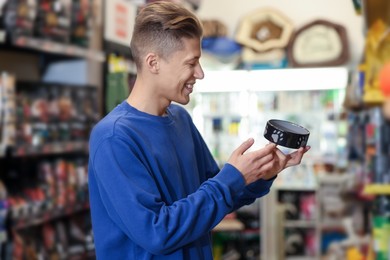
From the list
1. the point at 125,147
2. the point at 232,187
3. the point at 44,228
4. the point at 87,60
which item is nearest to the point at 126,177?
the point at 125,147

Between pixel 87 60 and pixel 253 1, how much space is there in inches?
208

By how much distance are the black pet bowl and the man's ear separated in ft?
1.00

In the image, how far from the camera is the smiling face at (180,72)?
1.56m

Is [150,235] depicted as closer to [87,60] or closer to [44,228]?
[44,228]

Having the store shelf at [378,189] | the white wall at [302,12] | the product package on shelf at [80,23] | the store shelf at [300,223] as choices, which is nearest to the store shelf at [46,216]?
the product package on shelf at [80,23]

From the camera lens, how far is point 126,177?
1.46 m

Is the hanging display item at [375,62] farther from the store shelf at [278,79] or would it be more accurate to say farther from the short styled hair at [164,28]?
the store shelf at [278,79]

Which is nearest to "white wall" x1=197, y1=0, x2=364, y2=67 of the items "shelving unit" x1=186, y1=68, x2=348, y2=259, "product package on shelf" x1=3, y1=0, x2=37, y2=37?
"shelving unit" x1=186, y1=68, x2=348, y2=259

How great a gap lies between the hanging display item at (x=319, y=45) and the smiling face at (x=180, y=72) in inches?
274

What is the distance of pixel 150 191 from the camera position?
1465mm

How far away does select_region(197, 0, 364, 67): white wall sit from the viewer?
8523 mm

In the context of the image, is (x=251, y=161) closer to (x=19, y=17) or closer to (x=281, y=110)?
(x=19, y=17)

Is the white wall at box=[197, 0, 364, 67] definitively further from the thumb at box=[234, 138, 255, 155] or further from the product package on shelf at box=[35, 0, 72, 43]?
the thumb at box=[234, 138, 255, 155]

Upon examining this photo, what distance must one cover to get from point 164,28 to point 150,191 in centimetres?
38
